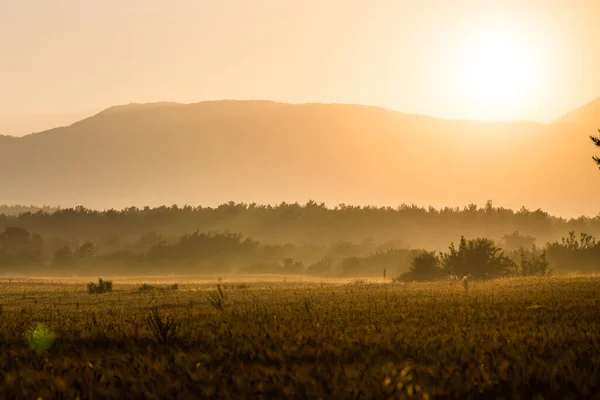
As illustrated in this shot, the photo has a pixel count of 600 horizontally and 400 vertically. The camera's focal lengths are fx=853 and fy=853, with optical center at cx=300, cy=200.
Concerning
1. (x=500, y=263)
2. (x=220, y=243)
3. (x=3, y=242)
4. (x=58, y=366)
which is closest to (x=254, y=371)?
(x=58, y=366)

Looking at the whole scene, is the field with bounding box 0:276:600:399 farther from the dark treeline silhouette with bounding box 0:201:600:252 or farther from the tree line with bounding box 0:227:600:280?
the dark treeline silhouette with bounding box 0:201:600:252

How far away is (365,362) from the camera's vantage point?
11828 mm

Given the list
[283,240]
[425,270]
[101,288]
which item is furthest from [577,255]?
[283,240]

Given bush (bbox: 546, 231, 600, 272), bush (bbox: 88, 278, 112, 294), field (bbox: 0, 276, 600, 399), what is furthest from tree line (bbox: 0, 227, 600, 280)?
field (bbox: 0, 276, 600, 399)

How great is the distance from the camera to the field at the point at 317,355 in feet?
33.8

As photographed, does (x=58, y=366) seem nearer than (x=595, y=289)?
Yes

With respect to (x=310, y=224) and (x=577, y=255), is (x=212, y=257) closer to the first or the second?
(x=310, y=224)

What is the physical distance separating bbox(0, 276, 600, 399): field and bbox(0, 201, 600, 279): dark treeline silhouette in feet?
101

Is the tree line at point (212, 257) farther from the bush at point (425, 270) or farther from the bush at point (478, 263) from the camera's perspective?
the bush at point (425, 270)

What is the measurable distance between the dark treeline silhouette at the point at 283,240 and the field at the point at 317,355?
30.8m

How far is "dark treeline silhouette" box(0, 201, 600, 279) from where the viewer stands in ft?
224

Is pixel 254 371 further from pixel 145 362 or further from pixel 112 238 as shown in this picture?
pixel 112 238

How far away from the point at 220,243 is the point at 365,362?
236ft

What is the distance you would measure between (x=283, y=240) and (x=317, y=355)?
8780cm
